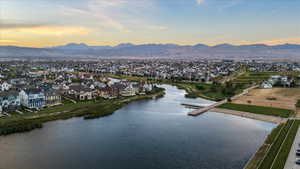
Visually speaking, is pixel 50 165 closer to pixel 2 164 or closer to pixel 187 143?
pixel 2 164

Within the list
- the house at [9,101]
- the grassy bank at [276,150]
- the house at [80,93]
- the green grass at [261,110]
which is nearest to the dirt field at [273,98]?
the green grass at [261,110]

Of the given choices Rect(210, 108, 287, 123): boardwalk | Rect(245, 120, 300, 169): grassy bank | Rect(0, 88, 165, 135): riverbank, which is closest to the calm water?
Rect(245, 120, 300, 169): grassy bank

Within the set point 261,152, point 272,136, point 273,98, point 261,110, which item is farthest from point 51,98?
point 273,98

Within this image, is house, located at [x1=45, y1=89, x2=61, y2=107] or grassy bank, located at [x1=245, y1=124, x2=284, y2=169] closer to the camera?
grassy bank, located at [x1=245, y1=124, x2=284, y2=169]

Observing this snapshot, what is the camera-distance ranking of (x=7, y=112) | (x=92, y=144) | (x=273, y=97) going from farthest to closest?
(x=273, y=97) → (x=7, y=112) → (x=92, y=144)

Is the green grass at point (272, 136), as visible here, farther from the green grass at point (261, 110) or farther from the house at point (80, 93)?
the house at point (80, 93)

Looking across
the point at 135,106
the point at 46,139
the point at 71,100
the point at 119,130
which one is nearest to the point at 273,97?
the point at 135,106

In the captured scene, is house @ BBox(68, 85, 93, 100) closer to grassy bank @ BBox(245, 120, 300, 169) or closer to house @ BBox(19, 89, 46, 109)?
house @ BBox(19, 89, 46, 109)
